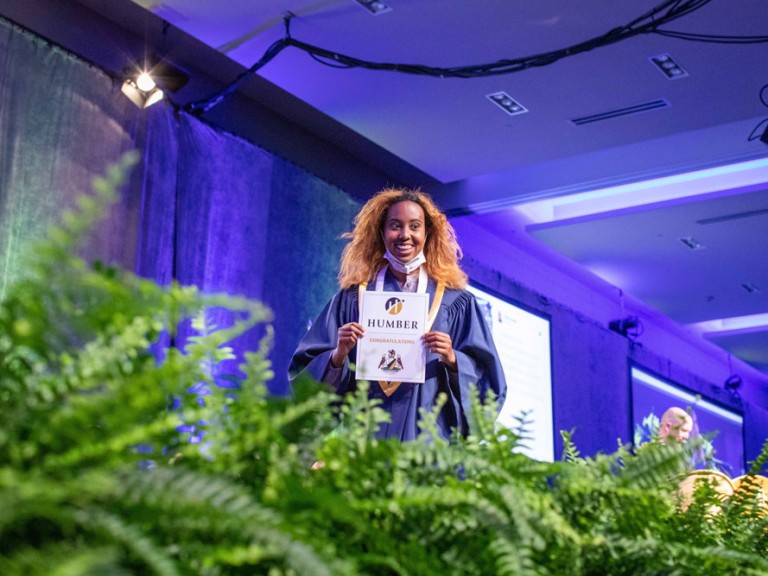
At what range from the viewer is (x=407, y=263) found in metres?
2.84

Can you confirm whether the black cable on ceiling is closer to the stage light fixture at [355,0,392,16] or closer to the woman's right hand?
the stage light fixture at [355,0,392,16]

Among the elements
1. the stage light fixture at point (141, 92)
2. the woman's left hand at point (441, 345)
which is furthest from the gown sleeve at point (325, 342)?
the stage light fixture at point (141, 92)


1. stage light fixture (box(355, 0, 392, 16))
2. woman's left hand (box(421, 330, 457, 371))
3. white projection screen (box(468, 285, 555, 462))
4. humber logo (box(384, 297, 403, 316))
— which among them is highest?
stage light fixture (box(355, 0, 392, 16))

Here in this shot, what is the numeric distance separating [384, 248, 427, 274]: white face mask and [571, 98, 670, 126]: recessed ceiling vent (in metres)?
2.82

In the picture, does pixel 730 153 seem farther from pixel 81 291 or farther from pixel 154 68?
pixel 81 291

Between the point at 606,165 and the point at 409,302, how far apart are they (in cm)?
386

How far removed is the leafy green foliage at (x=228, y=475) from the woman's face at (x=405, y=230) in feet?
7.26

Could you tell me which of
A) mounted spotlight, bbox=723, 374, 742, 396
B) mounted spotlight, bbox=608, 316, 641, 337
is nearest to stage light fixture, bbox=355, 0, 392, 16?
mounted spotlight, bbox=608, 316, 641, 337

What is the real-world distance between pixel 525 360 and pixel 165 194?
3577 millimetres

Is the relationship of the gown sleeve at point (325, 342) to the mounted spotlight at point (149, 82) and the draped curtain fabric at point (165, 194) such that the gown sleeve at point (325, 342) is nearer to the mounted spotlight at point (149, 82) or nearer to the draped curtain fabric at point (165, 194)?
the draped curtain fabric at point (165, 194)

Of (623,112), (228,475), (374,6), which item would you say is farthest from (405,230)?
(623,112)

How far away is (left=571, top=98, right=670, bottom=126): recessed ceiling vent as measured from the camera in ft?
17.2

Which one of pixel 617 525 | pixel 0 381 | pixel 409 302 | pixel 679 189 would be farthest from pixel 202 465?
pixel 679 189

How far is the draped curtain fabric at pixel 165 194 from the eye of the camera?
13.4ft
